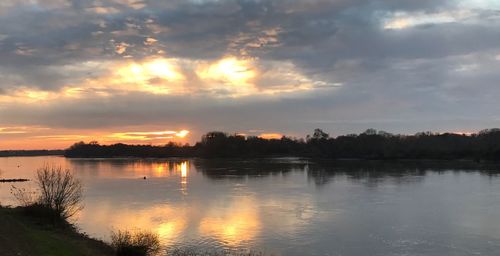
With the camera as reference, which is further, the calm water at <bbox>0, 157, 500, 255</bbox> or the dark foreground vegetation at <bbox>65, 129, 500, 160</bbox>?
the dark foreground vegetation at <bbox>65, 129, 500, 160</bbox>

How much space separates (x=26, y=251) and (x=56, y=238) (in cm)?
343

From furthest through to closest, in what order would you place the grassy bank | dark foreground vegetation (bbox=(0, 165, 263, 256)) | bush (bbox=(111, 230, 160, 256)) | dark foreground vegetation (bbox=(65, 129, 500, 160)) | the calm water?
dark foreground vegetation (bbox=(65, 129, 500, 160)) < the calm water < bush (bbox=(111, 230, 160, 256)) < dark foreground vegetation (bbox=(0, 165, 263, 256)) < the grassy bank

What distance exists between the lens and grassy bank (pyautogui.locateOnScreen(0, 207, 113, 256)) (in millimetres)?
14184

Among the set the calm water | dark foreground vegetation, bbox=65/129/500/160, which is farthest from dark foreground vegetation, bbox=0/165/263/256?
dark foreground vegetation, bbox=65/129/500/160

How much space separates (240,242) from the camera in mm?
21359

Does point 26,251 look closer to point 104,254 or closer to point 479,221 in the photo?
point 104,254

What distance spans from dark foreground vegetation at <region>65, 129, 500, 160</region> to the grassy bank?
9473cm

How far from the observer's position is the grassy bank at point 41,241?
14.2 metres

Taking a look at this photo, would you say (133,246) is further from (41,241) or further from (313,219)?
(313,219)

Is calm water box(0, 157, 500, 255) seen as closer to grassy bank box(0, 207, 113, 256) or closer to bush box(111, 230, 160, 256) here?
grassy bank box(0, 207, 113, 256)

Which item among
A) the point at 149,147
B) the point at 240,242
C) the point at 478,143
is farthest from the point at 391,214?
the point at 149,147

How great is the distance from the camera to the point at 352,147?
13938cm

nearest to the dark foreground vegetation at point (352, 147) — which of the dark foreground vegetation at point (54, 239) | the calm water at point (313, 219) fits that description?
the calm water at point (313, 219)

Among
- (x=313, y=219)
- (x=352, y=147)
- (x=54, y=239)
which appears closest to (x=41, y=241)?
(x=54, y=239)
